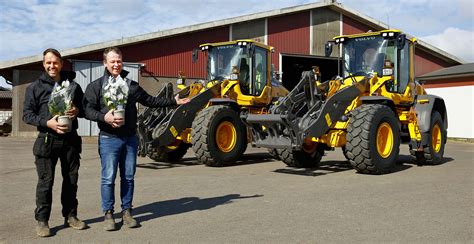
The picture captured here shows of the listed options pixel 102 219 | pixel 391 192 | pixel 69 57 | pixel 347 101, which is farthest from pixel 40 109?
pixel 69 57

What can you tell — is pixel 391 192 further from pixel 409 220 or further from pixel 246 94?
pixel 246 94

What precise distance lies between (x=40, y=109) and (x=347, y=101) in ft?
20.3

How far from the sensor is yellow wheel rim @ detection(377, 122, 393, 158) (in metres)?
9.34

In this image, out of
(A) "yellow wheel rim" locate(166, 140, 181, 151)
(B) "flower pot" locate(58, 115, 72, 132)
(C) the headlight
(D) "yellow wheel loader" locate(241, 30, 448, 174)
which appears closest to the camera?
(B) "flower pot" locate(58, 115, 72, 132)

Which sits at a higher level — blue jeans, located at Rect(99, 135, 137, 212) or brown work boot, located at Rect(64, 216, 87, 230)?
blue jeans, located at Rect(99, 135, 137, 212)

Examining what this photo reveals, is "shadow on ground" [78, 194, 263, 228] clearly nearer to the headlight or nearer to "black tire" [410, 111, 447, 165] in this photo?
the headlight

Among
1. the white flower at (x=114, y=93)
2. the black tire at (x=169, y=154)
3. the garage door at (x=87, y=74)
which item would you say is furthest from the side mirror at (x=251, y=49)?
the garage door at (x=87, y=74)

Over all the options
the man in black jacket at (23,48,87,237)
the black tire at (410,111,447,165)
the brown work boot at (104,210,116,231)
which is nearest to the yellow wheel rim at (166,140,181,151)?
the black tire at (410,111,447,165)

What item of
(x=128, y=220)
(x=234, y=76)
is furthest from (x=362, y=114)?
(x=128, y=220)

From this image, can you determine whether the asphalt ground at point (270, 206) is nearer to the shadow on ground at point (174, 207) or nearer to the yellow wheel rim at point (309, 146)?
the shadow on ground at point (174, 207)

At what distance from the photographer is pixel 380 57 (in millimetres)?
10461

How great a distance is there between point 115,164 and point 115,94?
734 millimetres

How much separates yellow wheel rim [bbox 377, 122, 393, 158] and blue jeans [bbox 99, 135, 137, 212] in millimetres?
5629

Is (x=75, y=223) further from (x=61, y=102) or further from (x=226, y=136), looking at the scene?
(x=226, y=136)
